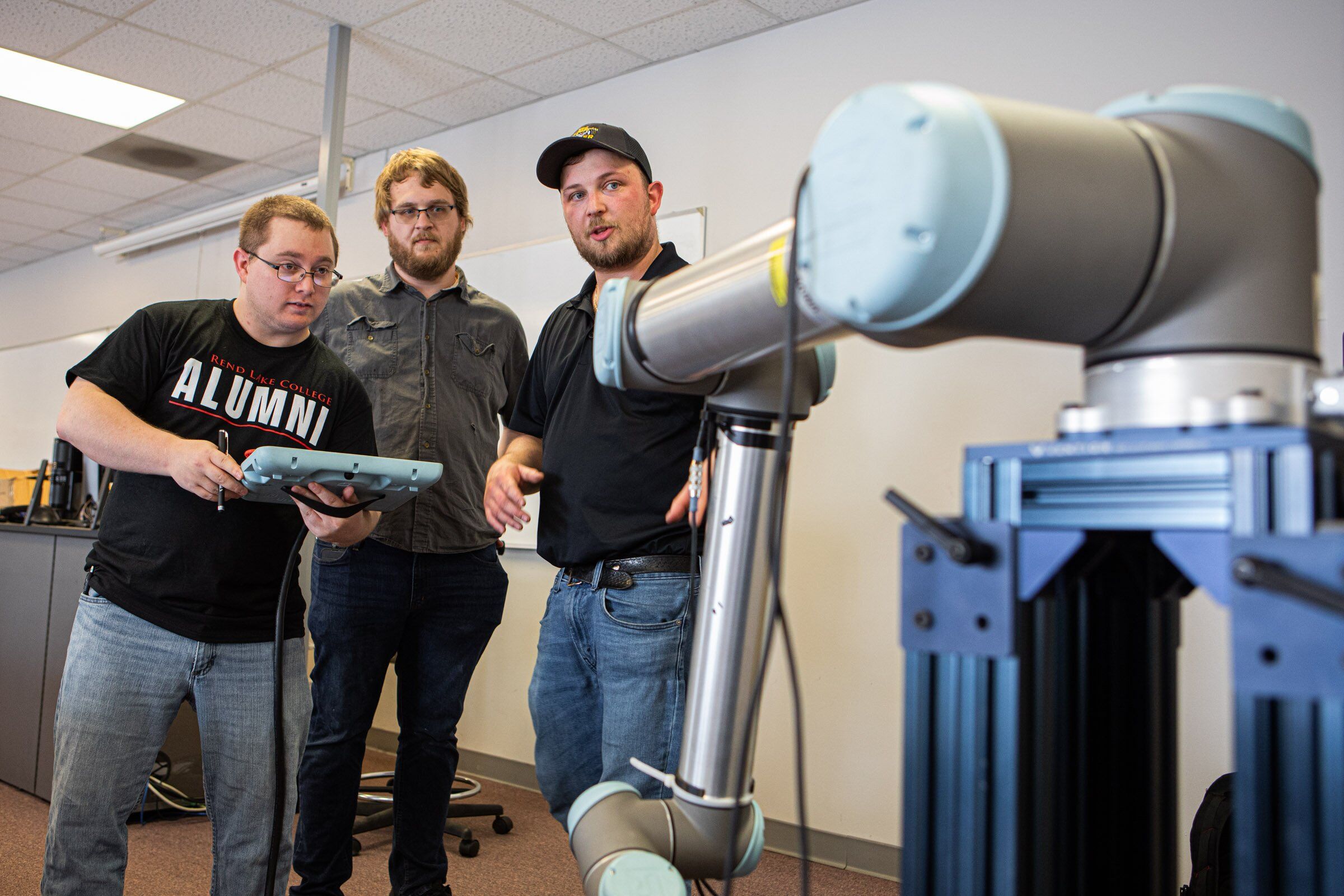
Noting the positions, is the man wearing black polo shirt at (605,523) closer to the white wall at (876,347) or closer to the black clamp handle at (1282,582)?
the black clamp handle at (1282,582)

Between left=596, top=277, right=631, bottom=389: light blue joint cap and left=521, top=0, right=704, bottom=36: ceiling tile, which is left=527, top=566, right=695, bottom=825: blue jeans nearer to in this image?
left=596, top=277, right=631, bottom=389: light blue joint cap

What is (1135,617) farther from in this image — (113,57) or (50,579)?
(113,57)

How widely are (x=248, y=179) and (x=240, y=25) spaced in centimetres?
168

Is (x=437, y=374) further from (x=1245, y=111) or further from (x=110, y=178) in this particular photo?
(x=110, y=178)

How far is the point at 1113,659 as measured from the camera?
0.61 meters

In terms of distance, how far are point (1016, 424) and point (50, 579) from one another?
9.93 ft

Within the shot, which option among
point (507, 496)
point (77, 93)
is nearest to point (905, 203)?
point (507, 496)

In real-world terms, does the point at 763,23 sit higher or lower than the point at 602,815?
higher

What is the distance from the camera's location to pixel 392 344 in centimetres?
220

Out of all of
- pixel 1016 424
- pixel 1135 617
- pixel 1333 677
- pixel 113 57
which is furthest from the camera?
pixel 113 57

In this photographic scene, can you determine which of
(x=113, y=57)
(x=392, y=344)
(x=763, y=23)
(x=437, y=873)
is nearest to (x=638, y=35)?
(x=763, y=23)

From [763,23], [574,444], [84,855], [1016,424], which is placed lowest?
[84,855]

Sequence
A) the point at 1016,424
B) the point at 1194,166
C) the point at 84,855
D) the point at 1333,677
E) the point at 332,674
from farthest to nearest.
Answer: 1. the point at 1016,424
2. the point at 332,674
3. the point at 84,855
4. the point at 1194,166
5. the point at 1333,677

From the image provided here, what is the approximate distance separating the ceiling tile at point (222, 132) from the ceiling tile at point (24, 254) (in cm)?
269
